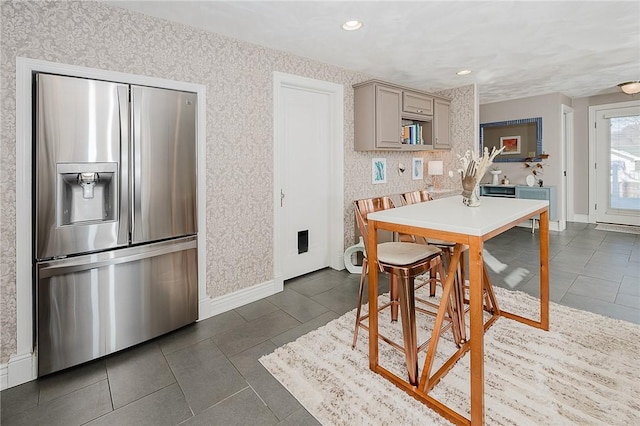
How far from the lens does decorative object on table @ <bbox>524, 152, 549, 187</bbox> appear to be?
6215 mm

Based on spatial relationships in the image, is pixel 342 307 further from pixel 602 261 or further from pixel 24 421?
pixel 602 261

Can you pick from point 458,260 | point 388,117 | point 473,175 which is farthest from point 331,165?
point 458,260

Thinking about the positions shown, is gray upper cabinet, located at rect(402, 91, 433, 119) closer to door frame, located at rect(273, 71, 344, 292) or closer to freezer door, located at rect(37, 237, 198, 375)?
door frame, located at rect(273, 71, 344, 292)

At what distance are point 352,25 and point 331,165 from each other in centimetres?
160

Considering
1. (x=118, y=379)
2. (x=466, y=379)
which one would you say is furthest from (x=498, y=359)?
(x=118, y=379)

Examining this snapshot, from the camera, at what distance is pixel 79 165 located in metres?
2.03

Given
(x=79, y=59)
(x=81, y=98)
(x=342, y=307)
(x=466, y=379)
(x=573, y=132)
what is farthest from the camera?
(x=573, y=132)

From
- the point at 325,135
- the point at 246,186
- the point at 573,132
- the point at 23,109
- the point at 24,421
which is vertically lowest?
the point at 24,421

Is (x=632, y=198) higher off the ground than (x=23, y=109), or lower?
lower

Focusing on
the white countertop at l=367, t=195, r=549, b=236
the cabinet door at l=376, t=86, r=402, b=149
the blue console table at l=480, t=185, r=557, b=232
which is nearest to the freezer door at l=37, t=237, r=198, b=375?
the white countertop at l=367, t=195, r=549, b=236

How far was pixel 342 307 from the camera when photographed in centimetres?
293

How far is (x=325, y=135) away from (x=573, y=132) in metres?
5.80

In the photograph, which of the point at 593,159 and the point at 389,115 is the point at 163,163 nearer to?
the point at 389,115

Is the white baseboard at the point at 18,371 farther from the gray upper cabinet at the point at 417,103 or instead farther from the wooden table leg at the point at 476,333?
the gray upper cabinet at the point at 417,103
